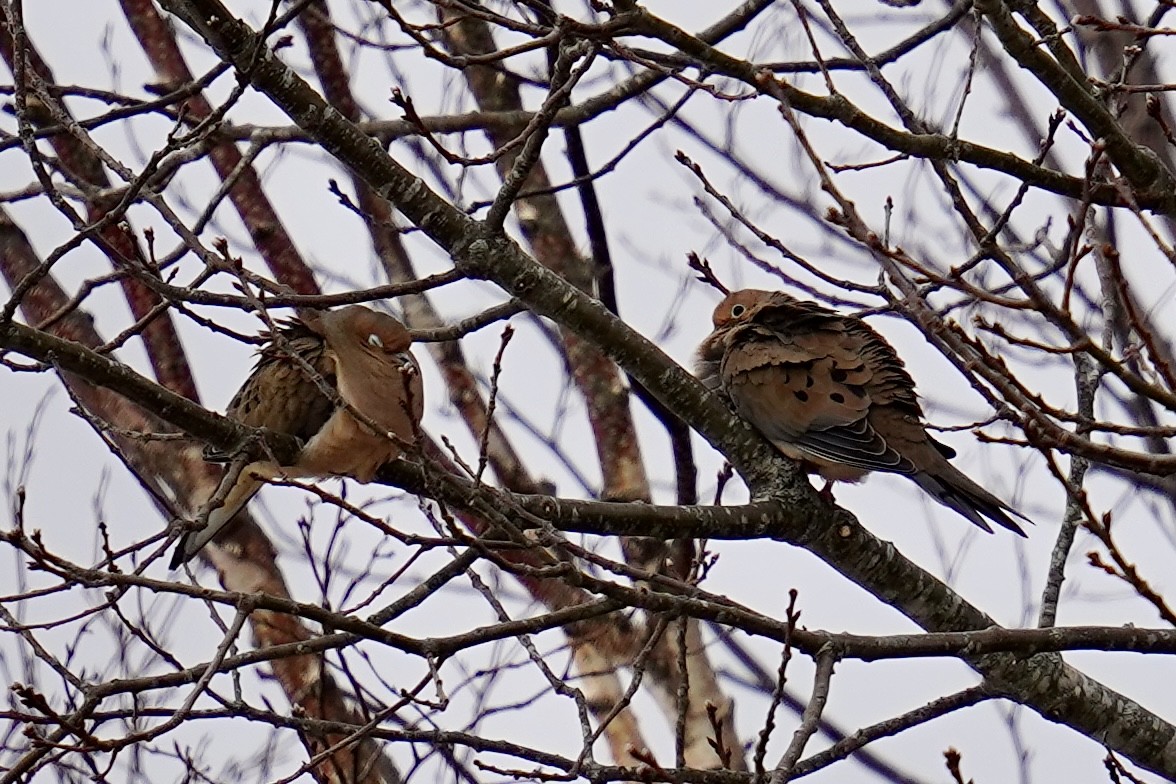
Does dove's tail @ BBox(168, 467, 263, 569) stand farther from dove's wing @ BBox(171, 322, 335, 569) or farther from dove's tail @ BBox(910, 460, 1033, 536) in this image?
dove's tail @ BBox(910, 460, 1033, 536)

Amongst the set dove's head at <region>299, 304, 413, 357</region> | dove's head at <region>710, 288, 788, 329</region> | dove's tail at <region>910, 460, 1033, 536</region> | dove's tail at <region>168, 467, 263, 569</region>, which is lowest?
dove's tail at <region>910, 460, 1033, 536</region>

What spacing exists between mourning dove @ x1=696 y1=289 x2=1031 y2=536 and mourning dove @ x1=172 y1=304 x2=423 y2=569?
3.49ft

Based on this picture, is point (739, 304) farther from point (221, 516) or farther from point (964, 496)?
point (221, 516)

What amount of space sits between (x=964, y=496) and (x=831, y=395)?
0.51 metres

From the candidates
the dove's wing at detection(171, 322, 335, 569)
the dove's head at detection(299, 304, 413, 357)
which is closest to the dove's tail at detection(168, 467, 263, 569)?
the dove's wing at detection(171, 322, 335, 569)

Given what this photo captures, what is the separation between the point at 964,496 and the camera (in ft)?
13.7

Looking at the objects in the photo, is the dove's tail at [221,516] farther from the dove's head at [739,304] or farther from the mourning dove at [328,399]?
the dove's head at [739,304]

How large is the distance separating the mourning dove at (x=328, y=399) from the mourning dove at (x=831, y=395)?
1.06 metres

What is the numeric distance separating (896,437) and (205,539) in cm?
211

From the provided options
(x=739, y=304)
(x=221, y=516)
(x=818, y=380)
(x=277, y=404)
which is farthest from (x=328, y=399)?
(x=739, y=304)

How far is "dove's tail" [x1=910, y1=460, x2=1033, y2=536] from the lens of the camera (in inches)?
159

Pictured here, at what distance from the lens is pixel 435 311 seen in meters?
5.88

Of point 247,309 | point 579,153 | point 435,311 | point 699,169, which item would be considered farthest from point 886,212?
point 435,311

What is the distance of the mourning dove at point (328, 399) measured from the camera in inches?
132
